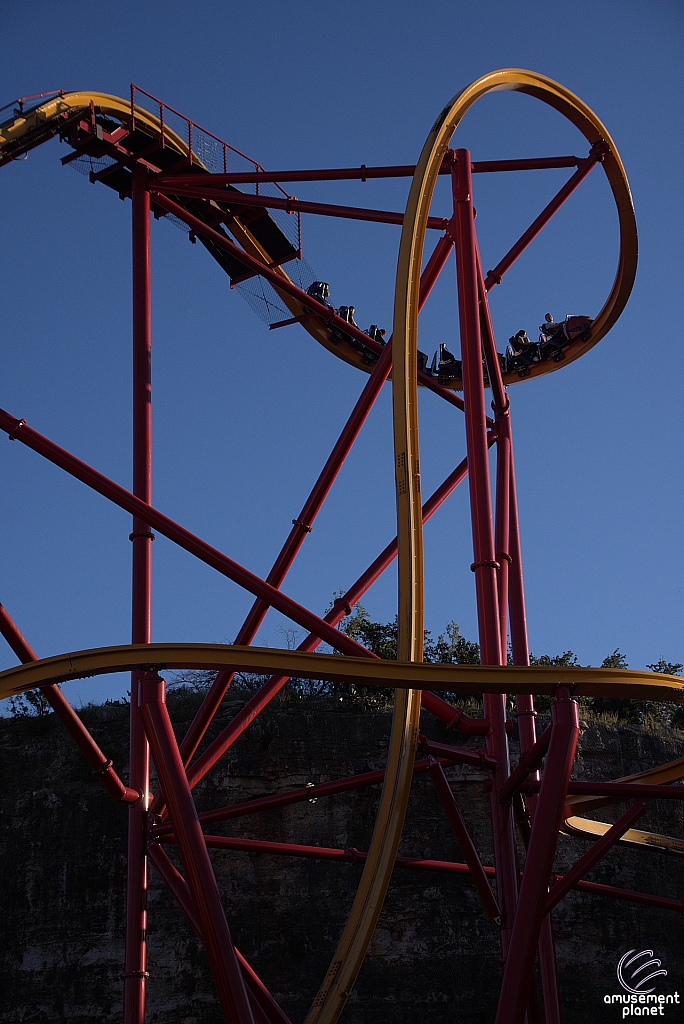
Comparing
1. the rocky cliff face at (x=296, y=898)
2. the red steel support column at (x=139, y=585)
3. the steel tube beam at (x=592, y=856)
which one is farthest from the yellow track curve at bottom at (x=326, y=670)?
the rocky cliff face at (x=296, y=898)

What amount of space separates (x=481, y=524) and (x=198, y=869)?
13.2ft

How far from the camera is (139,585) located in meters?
10.1

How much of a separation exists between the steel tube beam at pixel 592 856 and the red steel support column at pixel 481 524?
438mm

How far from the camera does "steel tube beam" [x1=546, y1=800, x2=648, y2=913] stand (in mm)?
7836

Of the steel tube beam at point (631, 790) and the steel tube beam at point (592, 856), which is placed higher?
the steel tube beam at point (631, 790)

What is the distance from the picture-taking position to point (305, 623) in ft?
30.1

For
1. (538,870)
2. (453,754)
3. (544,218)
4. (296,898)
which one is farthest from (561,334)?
(538,870)

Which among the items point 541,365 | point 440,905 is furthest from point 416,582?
point 440,905

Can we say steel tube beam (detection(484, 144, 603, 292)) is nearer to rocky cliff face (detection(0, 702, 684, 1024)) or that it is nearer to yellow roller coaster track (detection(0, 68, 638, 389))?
yellow roller coaster track (detection(0, 68, 638, 389))

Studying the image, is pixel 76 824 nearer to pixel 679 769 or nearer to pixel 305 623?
pixel 305 623

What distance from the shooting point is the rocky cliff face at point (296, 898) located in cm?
1356

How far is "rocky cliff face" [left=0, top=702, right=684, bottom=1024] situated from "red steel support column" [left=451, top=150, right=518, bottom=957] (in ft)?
20.5

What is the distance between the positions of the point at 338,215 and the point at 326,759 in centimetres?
790

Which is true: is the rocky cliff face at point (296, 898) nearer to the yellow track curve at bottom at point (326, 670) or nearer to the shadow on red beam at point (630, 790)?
the shadow on red beam at point (630, 790)
